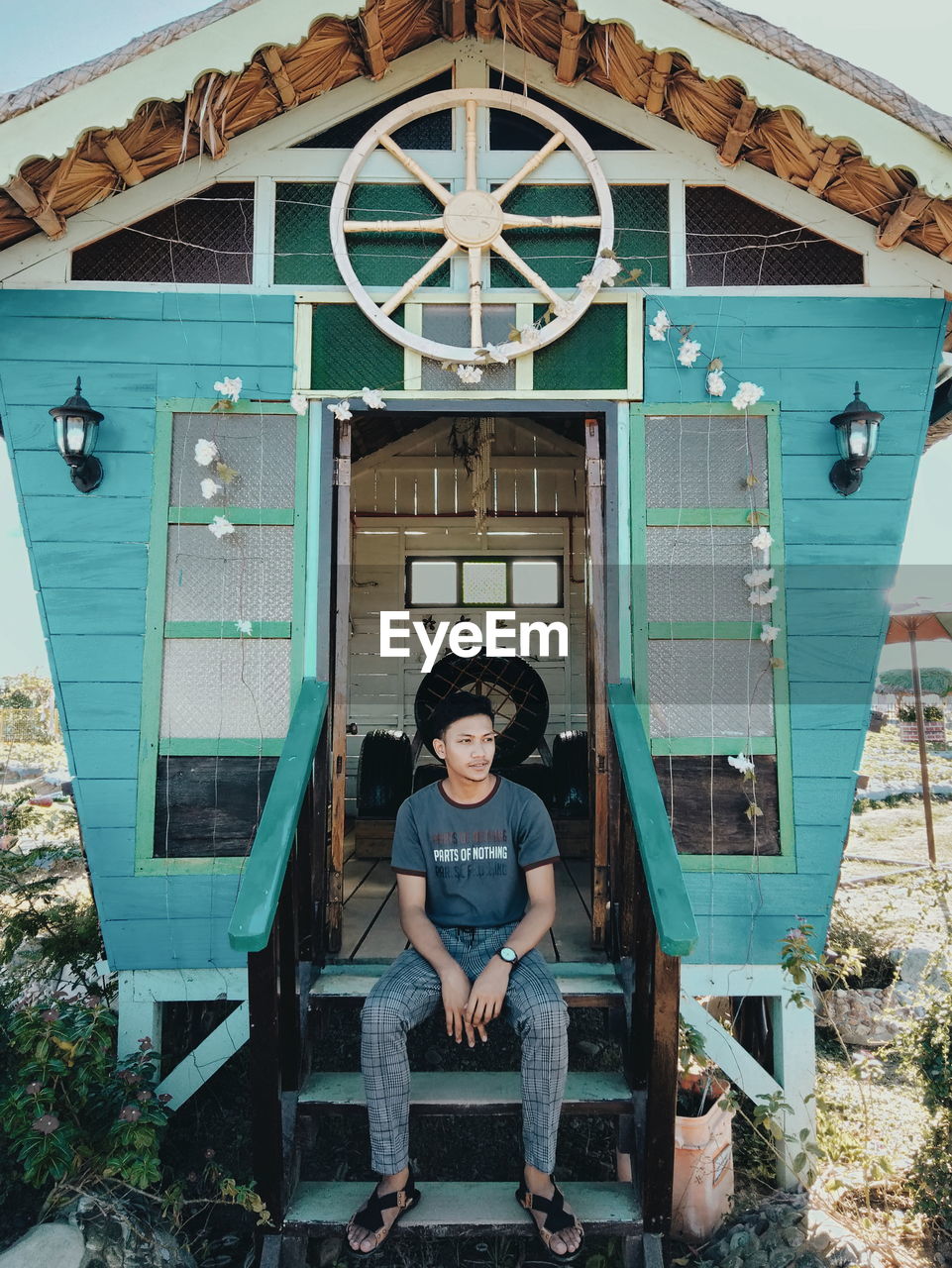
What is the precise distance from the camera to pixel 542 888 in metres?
2.66

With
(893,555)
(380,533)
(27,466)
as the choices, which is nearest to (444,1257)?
(893,555)

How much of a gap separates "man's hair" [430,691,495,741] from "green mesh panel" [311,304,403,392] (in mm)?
1435

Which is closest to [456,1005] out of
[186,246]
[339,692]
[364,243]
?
[339,692]

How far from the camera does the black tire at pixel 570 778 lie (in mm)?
5391

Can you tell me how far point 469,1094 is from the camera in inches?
106

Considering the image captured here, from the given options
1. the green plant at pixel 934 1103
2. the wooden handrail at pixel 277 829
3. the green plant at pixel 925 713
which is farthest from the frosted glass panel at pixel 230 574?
the green plant at pixel 925 713

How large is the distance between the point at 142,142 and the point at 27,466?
1.37 metres

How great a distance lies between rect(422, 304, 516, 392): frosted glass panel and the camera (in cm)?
346

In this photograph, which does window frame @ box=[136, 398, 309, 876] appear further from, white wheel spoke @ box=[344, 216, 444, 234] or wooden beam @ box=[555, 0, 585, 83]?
wooden beam @ box=[555, 0, 585, 83]

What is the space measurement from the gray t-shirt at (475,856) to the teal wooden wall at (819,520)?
1.05m

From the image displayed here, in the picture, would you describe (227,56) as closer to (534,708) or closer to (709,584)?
(709,584)

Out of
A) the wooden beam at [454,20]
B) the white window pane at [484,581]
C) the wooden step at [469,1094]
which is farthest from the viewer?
the white window pane at [484,581]

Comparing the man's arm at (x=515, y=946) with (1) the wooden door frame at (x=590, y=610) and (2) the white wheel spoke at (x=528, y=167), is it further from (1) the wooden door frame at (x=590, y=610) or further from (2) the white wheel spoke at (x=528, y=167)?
(2) the white wheel spoke at (x=528, y=167)

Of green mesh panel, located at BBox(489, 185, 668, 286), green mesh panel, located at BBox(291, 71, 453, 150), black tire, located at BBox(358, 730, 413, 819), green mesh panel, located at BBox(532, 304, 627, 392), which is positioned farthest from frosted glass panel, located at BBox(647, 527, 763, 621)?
black tire, located at BBox(358, 730, 413, 819)
